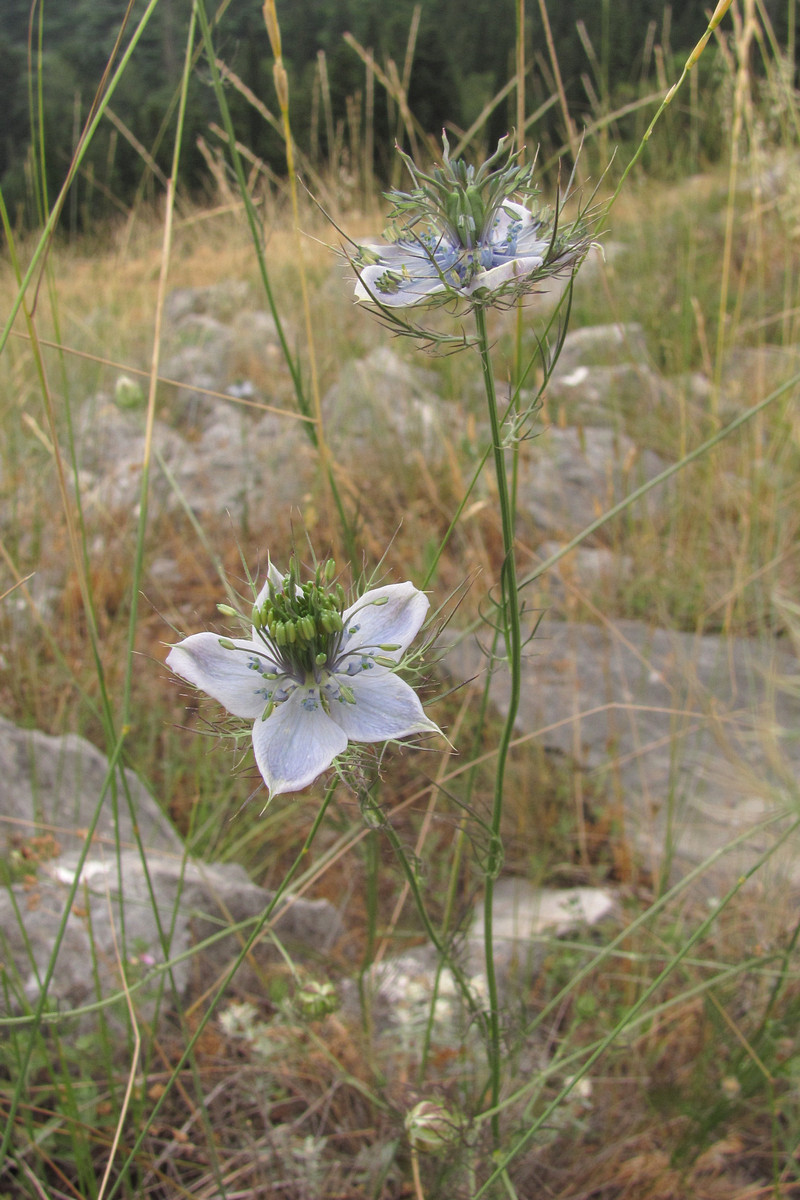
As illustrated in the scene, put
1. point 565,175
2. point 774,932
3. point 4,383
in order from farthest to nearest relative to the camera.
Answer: point 565,175
point 4,383
point 774,932

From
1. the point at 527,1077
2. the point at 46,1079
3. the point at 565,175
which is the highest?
the point at 565,175

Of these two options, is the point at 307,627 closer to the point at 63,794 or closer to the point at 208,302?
the point at 63,794

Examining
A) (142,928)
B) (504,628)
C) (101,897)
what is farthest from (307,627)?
(142,928)

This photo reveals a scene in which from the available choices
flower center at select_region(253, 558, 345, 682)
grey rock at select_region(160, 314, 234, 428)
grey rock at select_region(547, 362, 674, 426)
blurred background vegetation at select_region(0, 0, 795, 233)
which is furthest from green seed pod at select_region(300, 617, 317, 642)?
blurred background vegetation at select_region(0, 0, 795, 233)

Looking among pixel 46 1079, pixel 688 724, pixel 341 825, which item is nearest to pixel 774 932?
pixel 688 724

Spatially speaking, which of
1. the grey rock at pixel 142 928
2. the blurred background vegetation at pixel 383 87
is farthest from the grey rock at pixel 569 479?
the blurred background vegetation at pixel 383 87

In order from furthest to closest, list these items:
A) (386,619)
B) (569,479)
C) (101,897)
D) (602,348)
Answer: (602,348), (569,479), (101,897), (386,619)

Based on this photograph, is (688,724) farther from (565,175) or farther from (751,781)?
(565,175)

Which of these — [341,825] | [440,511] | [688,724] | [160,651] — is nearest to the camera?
[341,825]
